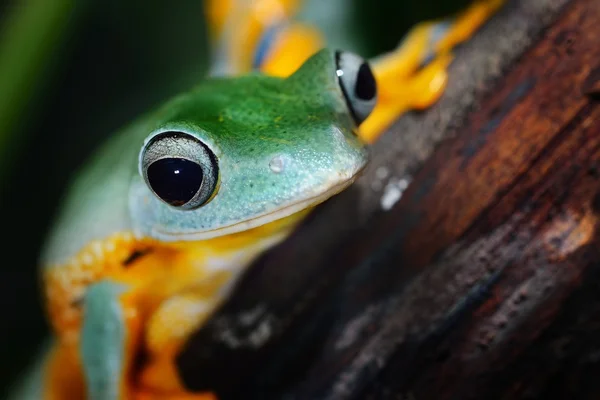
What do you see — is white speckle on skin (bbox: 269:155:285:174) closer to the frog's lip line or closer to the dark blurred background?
the frog's lip line

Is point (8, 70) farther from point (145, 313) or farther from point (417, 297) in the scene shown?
point (417, 297)

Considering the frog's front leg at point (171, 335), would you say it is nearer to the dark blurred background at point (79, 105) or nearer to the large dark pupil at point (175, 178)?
the large dark pupil at point (175, 178)

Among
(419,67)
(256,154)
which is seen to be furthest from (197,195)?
(419,67)

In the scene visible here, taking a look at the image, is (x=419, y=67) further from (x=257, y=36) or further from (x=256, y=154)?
(x=257, y=36)

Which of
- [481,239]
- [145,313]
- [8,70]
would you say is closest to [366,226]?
[481,239]

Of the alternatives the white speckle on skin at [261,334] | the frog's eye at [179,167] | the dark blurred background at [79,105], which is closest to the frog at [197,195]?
the frog's eye at [179,167]

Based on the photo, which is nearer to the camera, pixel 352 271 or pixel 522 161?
pixel 522 161
